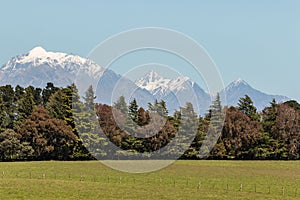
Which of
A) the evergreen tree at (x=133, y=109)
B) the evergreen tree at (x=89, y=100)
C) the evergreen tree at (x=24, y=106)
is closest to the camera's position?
the evergreen tree at (x=89, y=100)

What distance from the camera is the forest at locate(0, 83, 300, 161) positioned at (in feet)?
276

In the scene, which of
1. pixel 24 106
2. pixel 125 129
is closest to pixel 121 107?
pixel 125 129

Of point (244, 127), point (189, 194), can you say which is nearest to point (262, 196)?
point (189, 194)

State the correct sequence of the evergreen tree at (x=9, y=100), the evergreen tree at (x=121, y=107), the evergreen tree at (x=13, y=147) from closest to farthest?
1. the evergreen tree at (x=13, y=147)
2. the evergreen tree at (x=121, y=107)
3. the evergreen tree at (x=9, y=100)

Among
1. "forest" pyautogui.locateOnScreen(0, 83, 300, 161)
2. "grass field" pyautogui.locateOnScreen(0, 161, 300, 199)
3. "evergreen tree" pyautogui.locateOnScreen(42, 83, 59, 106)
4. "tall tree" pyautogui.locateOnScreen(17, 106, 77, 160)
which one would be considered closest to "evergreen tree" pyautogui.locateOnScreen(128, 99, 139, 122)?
"forest" pyautogui.locateOnScreen(0, 83, 300, 161)

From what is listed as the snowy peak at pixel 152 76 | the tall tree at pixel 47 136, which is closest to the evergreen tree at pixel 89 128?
the tall tree at pixel 47 136

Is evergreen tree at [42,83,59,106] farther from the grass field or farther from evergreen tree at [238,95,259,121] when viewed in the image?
evergreen tree at [238,95,259,121]

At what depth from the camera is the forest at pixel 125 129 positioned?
8406cm

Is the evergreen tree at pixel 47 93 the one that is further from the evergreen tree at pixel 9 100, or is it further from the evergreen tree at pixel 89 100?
the evergreen tree at pixel 89 100

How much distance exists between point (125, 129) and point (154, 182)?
113 ft

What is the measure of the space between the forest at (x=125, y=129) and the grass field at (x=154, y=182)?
8844 millimetres

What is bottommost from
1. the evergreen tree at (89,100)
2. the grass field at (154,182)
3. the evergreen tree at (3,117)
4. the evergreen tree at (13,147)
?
the grass field at (154,182)

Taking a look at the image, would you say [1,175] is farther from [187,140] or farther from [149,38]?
[187,140]

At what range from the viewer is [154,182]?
54.7 m
